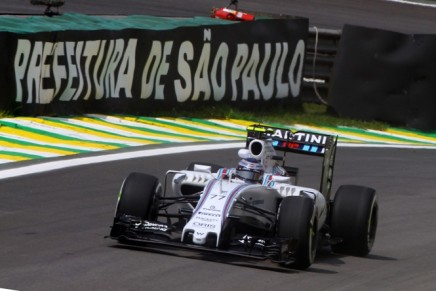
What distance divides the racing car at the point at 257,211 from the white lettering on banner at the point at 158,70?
253 inches

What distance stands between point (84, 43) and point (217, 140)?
2.44 metres

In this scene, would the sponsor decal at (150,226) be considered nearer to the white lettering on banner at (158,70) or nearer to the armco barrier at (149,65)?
the armco barrier at (149,65)

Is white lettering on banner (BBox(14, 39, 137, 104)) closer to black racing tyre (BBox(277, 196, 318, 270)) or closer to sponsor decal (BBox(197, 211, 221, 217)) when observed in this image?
sponsor decal (BBox(197, 211, 221, 217))

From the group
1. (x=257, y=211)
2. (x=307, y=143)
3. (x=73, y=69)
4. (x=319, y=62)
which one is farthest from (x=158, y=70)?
(x=257, y=211)

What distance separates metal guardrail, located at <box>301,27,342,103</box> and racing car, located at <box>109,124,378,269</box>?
37.2 feet

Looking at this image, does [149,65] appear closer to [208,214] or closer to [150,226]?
[150,226]

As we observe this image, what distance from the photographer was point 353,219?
10.6m

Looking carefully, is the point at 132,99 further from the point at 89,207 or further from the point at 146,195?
the point at 146,195

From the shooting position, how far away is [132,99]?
18.7 metres

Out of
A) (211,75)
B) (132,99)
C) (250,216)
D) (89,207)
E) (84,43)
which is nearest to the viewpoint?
(250,216)

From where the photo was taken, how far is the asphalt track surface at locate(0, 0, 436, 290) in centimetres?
879

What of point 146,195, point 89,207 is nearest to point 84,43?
point 89,207

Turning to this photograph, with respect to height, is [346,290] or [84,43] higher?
[84,43]

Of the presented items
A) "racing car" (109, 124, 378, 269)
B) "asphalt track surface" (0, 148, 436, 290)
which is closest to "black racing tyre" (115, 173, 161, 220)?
"racing car" (109, 124, 378, 269)
